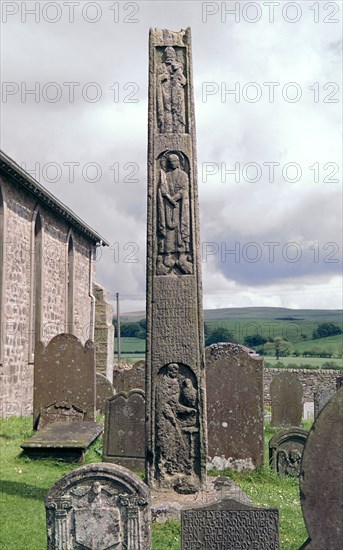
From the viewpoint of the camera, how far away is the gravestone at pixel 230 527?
4238 millimetres

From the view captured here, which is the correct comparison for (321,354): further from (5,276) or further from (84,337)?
(5,276)

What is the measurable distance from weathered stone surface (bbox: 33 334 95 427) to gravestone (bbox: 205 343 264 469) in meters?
2.98

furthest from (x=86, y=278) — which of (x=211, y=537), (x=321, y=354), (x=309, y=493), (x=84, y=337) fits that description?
(x=321, y=354)

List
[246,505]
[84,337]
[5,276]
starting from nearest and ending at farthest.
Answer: [246,505], [5,276], [84,337]

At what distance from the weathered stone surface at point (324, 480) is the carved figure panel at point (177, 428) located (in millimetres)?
4018

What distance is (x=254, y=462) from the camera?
9.15m

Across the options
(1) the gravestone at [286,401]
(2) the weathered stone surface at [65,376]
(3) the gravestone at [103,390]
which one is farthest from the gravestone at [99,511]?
(3) the gravestone at [103,390]

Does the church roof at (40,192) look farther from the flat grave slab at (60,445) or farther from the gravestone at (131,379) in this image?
the flat grave slab at (60,445)

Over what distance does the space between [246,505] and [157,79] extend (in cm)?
490

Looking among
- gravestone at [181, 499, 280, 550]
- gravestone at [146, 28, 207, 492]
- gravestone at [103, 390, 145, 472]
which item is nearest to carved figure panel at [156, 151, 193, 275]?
gravestone at [146, 28, 207, 492]

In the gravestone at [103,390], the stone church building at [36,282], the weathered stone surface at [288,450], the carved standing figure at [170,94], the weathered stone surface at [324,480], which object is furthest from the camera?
the gravestone at [103,390]

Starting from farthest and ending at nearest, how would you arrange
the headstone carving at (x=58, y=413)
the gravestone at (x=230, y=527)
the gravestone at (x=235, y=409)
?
the headstone carving at (x=58, y=413) → the gravestone at (x=235, y=409) → the gravestone at (x=230, y=527)

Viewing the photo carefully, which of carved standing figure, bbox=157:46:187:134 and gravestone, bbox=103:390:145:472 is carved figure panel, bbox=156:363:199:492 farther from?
carved standing figure, bbox=157:46:187:134

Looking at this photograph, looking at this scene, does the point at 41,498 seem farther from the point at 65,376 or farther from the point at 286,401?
the point at 286,401
